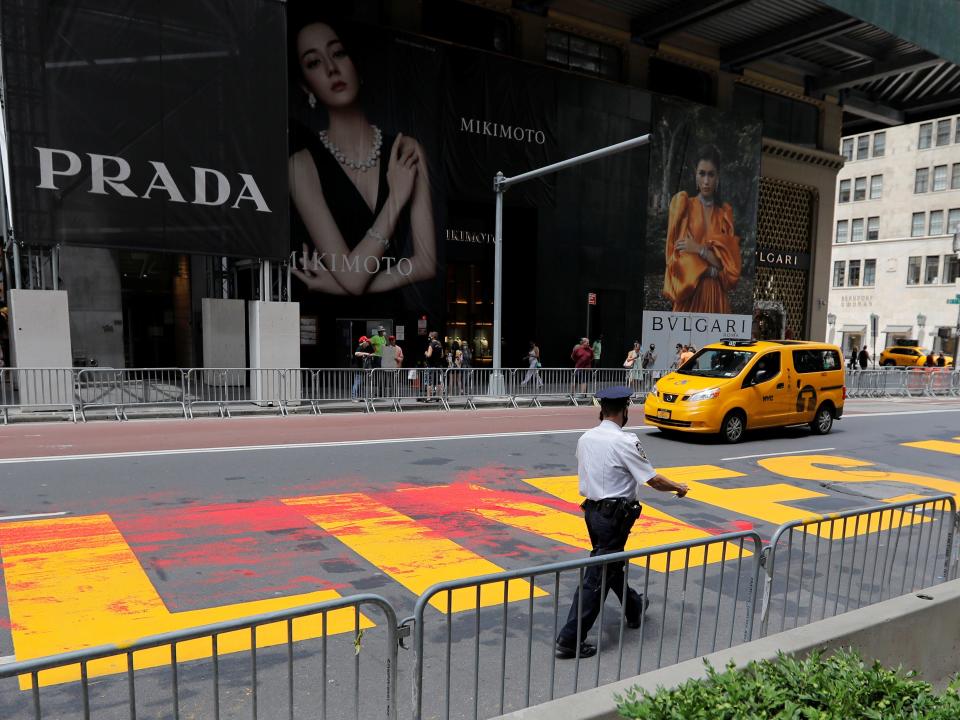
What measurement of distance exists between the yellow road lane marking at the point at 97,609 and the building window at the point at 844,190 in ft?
217

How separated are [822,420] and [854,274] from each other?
52.1 meters

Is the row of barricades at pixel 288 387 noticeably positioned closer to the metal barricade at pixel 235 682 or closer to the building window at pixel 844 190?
the metal barricade at pixel 235 682

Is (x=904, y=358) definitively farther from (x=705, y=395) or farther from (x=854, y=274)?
(x=705, y=395)

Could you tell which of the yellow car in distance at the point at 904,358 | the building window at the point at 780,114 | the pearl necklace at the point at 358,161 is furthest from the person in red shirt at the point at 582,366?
the yellow car in distance at the point at 904,358

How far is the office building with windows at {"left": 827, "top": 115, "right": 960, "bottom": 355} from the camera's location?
169ft

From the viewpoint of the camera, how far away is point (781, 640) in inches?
125

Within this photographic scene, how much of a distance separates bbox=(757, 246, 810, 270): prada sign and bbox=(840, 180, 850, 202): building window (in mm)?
29434

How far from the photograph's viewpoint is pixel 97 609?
4.63 meters

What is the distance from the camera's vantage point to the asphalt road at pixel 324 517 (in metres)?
4.17

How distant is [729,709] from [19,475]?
9320 millimetres

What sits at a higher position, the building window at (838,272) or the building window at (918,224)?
the building window at (918,224)

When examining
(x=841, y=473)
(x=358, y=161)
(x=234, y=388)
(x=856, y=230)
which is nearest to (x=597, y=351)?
(x=358, y=161)

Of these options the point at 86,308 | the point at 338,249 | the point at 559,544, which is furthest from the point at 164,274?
the point at 559,544

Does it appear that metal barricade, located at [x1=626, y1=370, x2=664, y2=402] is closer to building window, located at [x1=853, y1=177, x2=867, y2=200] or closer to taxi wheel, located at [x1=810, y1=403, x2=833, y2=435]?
taxi wheel, located at [x1=810, y1=403, x2=833, y2=435]
